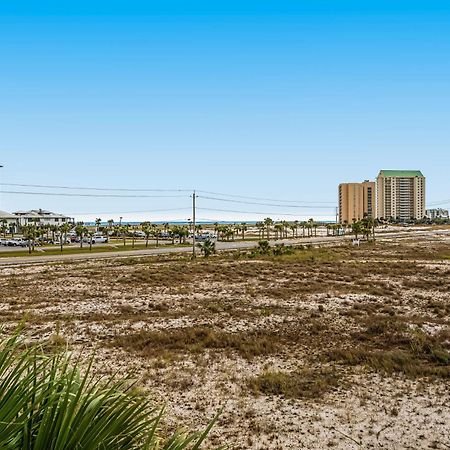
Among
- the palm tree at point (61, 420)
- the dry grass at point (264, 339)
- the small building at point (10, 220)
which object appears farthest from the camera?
the small building at point (10, 220)

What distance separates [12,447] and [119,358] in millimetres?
12023

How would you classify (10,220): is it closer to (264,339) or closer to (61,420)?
(264,339)

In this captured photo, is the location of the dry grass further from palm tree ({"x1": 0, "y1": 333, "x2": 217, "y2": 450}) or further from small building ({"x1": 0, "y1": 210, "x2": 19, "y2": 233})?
small building ({"x1": 0, "y1": 210, "x2": 19, "y2": 233})

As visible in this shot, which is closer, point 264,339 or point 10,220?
point 264,339

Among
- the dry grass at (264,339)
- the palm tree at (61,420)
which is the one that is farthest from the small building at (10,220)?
the palm tree at (61,420)

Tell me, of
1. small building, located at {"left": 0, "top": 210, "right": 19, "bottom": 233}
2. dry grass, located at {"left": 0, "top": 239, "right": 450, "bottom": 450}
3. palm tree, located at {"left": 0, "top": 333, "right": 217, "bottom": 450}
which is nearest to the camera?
palm tree, located at {"left": 0, "top": 333, "right": 217, "bottom": 450}

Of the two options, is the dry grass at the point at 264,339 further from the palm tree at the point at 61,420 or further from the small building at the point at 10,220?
the small building at the point at 10,220

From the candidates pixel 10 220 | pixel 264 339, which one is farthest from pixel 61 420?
pixel 10 220

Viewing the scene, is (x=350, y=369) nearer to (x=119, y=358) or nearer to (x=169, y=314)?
(x=119, y=358)

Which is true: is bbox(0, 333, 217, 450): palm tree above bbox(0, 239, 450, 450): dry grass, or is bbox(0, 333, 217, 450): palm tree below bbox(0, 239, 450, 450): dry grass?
above

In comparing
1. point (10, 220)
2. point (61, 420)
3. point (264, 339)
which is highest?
point (10, 220)

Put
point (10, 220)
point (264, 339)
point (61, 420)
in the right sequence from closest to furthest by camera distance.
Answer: point (61, 420) < point (264, 339) < point (10, 220)

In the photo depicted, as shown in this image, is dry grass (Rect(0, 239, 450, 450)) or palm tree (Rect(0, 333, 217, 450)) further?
dry grass (Rect(0, 239, 450, 450))

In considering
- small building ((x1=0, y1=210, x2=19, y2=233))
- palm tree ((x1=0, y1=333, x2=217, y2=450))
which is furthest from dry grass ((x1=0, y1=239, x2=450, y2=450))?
small building ((x1=0, y1=210, x2=19, y2=233))
